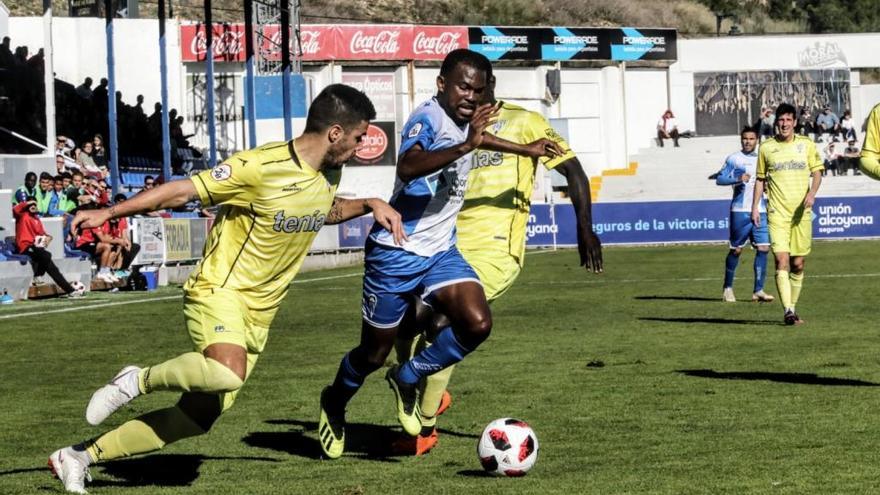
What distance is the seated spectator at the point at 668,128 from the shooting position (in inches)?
2643

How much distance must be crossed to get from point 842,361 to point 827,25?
89.4 metres

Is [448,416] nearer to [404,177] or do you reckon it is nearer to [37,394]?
[404,177]

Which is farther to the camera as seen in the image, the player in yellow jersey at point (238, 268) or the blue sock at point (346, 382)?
the blue sock at point (346, 382)

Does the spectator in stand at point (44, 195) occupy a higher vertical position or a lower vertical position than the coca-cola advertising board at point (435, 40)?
lower

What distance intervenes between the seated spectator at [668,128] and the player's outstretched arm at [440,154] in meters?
59.6

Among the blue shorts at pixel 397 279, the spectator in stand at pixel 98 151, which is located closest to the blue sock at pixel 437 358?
the blue shorts at pixel 397 279

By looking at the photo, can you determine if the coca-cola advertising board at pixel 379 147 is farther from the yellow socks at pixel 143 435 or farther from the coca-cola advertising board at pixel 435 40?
the yellow socks at pixel 143 435

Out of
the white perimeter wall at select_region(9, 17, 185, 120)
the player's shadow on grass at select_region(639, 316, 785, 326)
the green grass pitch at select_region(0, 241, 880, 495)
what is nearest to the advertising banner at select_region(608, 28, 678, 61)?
the white perimeter wall at select_region(9, 17, 185, 120)

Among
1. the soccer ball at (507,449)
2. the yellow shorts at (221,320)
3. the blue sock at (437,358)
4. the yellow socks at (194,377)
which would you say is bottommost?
the soccer ball at (507,449)

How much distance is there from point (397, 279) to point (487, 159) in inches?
65.4

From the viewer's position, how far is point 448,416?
10.1m

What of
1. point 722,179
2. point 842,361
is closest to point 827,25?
point 722,179

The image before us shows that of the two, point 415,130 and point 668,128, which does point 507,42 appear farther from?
point 415,130

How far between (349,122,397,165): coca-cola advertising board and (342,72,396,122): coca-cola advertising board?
56cm
